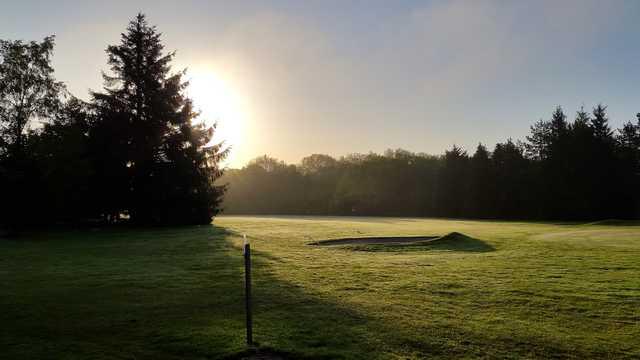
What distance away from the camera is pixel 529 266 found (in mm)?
12539

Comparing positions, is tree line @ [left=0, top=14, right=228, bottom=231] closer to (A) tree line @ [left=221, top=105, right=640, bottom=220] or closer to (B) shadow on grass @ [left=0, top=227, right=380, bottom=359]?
(B) shadow on grass @ [left=0, top=227, right=380, bottom=359]

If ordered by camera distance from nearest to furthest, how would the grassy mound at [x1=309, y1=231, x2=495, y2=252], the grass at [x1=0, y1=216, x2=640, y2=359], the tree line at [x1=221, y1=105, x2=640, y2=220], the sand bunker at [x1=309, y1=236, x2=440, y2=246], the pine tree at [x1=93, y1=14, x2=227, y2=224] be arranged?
the grass at [x1=0, y1=216, x2=640, y2=359]
the grassy mound at [x1=309, y1=231, x2=495, y2=252]
the sand bunker at [x1=309, y1=236, x2=440, y2=246]
the pine tree at [x1=93, y1=14, x2=227, y2=224]
the tree line at [x1=221, y1=105, x2=640, y2=220]

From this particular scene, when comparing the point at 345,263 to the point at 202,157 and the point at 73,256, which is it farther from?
→ the point at 202,157

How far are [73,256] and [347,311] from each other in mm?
12693

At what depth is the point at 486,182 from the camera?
67.1 metres

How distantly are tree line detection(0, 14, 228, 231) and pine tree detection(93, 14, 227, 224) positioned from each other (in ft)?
0.26

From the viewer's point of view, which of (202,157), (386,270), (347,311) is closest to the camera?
(347,311)

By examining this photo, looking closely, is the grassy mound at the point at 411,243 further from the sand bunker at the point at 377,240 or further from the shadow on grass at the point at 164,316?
the shadow on grass at the point at 164,316

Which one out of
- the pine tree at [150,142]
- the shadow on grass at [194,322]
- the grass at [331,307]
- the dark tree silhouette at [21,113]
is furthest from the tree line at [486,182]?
the shadow on grass at [194,322]

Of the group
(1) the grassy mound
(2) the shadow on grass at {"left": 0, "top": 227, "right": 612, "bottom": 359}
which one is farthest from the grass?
(1) the grassy mound

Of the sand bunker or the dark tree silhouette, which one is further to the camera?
the dark tree silhouette

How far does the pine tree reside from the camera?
114 feet

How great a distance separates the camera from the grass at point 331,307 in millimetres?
5863

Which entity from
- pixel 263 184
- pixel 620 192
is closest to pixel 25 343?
pixel 620 192
